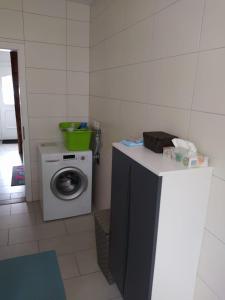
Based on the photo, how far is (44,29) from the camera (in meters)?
2.76

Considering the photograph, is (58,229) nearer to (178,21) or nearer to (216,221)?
(216,221)

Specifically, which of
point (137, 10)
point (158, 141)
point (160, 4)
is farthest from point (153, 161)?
point (137, 10)

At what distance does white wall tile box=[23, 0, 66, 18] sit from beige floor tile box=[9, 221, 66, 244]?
8.01ft

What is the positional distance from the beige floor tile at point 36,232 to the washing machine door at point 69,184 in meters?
0.33

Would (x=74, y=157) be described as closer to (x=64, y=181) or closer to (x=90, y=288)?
(x=64, y=181)

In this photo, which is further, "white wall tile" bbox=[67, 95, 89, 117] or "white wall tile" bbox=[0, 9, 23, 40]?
"white wall tile" bbox=[67, 95, 89, 117]

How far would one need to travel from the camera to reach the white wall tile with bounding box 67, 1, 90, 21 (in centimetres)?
281

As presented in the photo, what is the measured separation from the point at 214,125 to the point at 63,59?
2.35 m

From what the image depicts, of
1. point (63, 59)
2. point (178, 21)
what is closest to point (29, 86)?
point (63, 59)

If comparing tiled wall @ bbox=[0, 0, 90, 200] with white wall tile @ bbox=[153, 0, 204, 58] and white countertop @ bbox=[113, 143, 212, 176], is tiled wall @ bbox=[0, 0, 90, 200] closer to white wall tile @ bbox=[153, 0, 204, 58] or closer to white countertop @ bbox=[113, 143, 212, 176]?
white wall tile @ bbox=[153, 0, 204, 58]

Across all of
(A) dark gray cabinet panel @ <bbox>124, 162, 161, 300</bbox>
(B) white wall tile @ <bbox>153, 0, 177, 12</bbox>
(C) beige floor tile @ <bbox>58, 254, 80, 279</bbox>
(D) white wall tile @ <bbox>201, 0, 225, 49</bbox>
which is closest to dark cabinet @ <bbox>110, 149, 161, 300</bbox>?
(A) dark gray cabinet panel @ <bbox>124, 162, 161, 300</bbox>

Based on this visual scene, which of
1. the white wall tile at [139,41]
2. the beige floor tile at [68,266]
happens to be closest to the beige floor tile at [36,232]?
the beige floor tile at [68,266]

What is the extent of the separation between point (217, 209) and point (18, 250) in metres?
1.93

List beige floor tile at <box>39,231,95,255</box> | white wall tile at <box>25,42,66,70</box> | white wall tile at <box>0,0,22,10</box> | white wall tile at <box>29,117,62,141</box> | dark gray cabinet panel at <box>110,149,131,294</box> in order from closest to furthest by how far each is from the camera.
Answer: dark gray cabinet panel at <box>110,149,131,294</box>, beige floor tile at <box>39,231,95,255</box>, white wall tile at <box>0,0,22,10</box>, white wall tile at <box>25,42,66,70</box>, white wall tile at <box>29,117,62,141</box>
